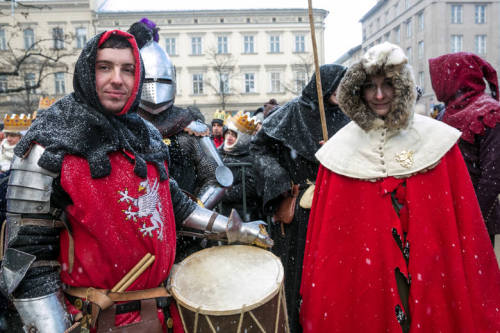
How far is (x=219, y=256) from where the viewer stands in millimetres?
2092

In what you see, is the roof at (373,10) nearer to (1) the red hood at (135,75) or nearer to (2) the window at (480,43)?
(2) the window at (480,43)

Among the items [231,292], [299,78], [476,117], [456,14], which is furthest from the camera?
[299,78]

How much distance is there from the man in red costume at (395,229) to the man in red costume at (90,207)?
1.01 m

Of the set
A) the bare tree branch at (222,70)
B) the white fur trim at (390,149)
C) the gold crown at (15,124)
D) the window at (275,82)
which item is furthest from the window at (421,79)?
the white fur trim at (390,149)

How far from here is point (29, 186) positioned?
1.43 metres

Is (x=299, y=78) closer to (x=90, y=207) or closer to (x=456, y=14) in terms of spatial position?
(x=456, y=14)

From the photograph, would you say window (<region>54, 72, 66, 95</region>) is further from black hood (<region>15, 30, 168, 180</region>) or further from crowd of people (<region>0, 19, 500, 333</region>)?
black hood (<region>15, 30, 168, 180</region>)

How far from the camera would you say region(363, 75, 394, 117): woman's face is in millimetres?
2146

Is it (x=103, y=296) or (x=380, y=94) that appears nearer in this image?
(x=103, y=296)

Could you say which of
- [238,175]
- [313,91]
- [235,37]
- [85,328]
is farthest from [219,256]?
[235,37]

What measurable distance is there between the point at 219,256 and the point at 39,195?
102cm

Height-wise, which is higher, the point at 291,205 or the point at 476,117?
the point at 476,117

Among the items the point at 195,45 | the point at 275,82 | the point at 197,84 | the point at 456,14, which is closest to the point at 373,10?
the point at 456,14

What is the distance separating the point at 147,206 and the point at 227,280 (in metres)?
0.58
